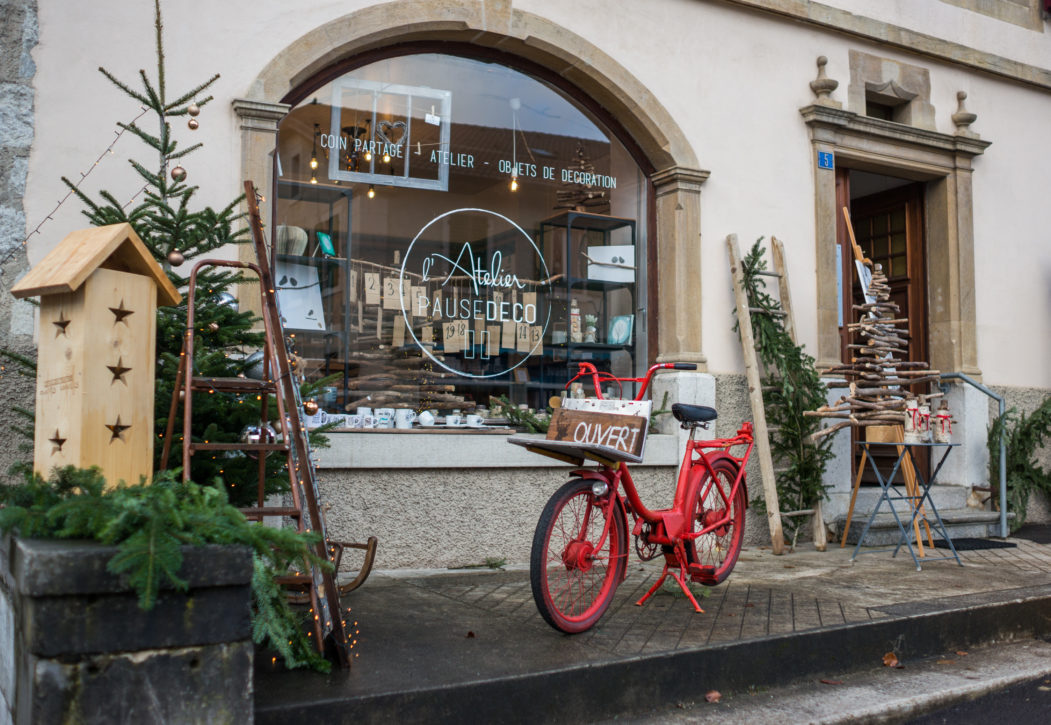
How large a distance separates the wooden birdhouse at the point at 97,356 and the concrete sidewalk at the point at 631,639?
3.19ft

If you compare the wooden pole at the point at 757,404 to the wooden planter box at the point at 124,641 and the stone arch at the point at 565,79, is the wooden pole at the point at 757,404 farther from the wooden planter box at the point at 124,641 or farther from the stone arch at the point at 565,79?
the wooden planter box at the point at 124,641

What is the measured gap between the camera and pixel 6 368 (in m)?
5.18

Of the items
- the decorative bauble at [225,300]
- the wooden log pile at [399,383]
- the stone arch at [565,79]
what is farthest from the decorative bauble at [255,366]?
the wooden log pile at [399,383]

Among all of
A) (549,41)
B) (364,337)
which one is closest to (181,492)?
(364,337)

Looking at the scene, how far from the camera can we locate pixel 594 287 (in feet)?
24.9

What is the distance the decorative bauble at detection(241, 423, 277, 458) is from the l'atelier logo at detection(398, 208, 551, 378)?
2.65 meters

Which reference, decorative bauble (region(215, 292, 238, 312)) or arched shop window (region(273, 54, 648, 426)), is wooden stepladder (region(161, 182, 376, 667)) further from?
arched shop window (region(273, 54, 648, 426))

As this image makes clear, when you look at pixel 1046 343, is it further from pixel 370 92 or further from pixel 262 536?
pixel 262 536

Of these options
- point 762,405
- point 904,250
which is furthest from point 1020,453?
point 762,405

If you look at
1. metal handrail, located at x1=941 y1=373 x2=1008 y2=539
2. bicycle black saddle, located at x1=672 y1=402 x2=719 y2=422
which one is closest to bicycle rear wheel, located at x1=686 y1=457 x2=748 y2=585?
bicycle black saddle, located at x1=672 y1=402 x2=719 y2=422

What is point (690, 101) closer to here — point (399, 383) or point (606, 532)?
point (399, 383)

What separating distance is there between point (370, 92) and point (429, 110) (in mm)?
449

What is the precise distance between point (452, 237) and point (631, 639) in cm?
360

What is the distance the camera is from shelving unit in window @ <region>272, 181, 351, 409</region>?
21.0 feet
